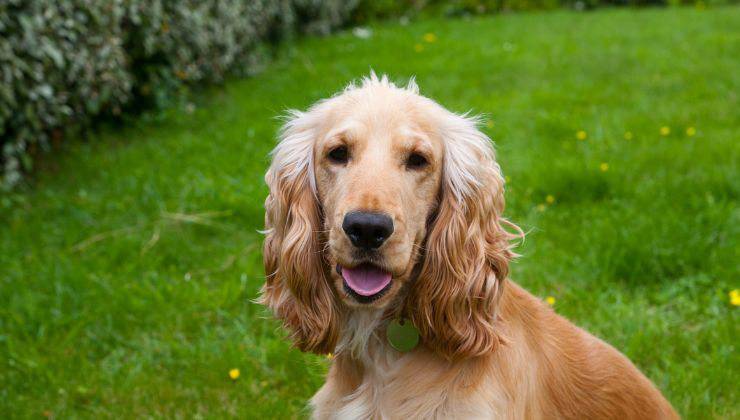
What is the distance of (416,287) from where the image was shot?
8.20 ft

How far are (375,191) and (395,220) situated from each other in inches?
4.0

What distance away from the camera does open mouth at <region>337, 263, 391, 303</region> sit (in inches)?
88.0

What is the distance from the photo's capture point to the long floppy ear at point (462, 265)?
240cm

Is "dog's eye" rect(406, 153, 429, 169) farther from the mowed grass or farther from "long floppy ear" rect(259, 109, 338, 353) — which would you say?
the mowed grass

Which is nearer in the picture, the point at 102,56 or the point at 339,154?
the point at 339,154

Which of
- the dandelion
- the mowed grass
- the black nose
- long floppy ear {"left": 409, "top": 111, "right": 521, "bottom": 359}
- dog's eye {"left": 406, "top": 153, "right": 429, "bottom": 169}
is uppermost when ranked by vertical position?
dog's eye {"left": 406, "top": 153, "right": 429, "bottom": 169}

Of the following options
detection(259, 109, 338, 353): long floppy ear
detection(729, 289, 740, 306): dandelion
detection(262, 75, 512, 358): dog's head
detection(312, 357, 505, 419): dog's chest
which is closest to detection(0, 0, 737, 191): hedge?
detection(259, 109, 338, 353): long floppy ear

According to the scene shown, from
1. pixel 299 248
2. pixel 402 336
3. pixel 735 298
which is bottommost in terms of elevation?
pixel 735 298

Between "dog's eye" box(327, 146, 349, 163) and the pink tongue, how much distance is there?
368 millimetres

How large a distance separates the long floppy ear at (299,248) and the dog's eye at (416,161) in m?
0.36

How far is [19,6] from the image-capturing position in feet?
16.6

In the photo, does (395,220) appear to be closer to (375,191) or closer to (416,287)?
(375,191)

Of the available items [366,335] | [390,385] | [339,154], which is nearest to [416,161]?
[339,154]

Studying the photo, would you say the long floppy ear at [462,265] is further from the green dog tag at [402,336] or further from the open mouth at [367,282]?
the open mouth at [367,282]
